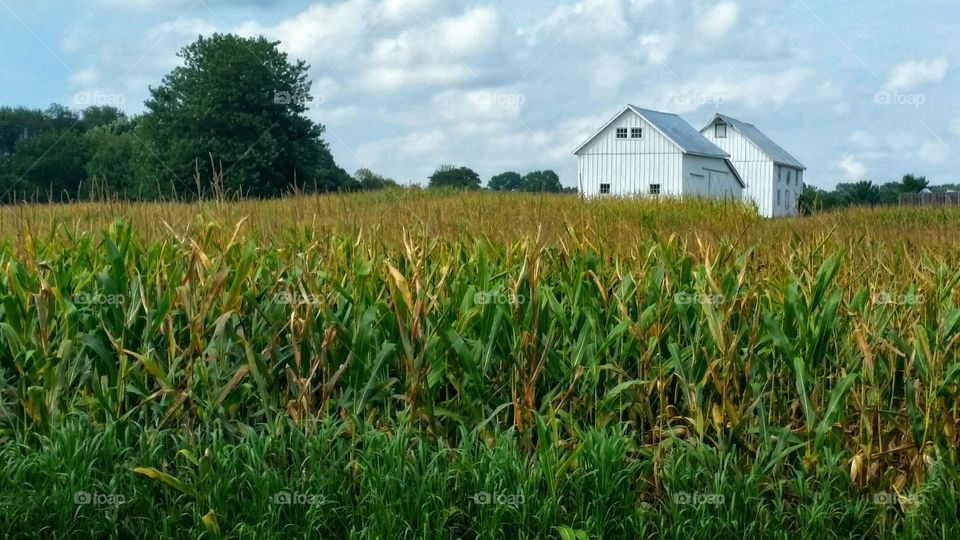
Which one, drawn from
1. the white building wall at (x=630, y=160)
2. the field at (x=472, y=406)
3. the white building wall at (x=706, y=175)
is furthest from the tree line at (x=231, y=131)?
the field at (x=472, y=406)

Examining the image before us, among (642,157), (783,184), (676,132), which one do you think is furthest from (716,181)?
(783,184)

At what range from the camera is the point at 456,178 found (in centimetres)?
2714

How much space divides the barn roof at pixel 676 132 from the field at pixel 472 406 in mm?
37841

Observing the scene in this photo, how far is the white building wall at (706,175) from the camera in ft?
138

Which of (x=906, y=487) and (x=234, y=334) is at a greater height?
(x=234, y=334)

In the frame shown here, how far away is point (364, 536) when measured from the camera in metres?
3.86

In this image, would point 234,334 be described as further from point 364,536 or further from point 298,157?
point 298,157

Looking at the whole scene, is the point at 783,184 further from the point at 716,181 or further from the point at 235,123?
the point at 235,123

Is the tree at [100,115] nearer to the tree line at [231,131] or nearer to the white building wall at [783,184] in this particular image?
the tree line at [231,131]

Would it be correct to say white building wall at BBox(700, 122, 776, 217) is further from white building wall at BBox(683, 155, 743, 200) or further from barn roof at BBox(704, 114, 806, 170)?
white building wall at BBox(683, 155, 743, 200)

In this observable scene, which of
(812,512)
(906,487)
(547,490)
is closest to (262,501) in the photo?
(547,490)

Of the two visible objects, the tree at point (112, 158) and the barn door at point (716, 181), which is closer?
the tree at point (112, 158)

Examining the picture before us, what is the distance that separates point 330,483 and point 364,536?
279mm

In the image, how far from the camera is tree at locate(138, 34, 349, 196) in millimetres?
35156
